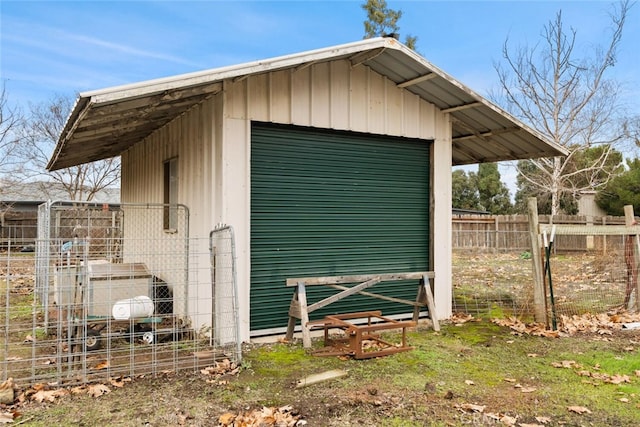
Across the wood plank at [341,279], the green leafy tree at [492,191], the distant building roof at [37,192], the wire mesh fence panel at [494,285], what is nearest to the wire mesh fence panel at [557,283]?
the wire mesh fence panel at [494,285]

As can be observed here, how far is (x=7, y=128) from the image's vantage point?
25.6m

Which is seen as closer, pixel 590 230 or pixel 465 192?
pixel 590 230

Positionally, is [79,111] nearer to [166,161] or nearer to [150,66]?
[166,161]

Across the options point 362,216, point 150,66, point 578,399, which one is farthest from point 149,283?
point 150,66

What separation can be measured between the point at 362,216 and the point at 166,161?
11.8ft

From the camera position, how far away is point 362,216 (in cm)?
737

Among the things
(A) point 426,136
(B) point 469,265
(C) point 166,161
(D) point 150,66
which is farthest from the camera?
(D) point 150,66

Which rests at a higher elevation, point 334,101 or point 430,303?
point 334,101

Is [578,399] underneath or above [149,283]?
underneath

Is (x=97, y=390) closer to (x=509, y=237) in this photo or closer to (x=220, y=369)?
(x=220, y=369)

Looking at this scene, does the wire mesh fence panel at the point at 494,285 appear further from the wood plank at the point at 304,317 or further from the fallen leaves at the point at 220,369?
the fallen leaves at the point at 220,369

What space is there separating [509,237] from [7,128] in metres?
26.4

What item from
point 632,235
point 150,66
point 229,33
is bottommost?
point 632,235

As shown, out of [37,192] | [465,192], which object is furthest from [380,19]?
[37,192]
